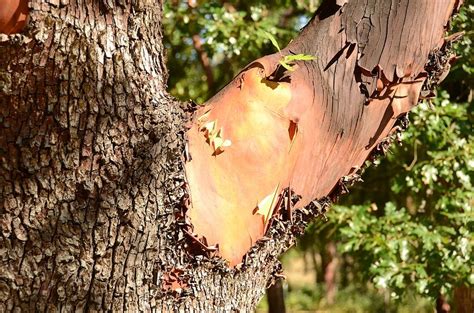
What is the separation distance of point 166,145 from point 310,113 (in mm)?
500

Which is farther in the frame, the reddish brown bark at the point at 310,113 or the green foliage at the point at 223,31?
the green foliage at the point at 223,31

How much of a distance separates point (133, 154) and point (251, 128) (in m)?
0.41

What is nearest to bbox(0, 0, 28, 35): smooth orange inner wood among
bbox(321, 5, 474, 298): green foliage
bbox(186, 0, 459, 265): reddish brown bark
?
bbox(186, 0, 459, 265): reddish brown bark

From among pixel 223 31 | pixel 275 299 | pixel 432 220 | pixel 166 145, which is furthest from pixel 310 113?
pixel 275 299

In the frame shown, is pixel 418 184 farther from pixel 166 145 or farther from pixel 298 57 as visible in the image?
pixel 166 145

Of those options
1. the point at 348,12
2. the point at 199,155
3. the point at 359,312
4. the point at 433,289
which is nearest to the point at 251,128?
the point at 199,155

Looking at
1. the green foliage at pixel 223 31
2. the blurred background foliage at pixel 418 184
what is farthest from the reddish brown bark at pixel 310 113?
the green foliage at pixel 223 31

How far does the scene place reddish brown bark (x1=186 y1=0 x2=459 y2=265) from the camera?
2100 millimetres

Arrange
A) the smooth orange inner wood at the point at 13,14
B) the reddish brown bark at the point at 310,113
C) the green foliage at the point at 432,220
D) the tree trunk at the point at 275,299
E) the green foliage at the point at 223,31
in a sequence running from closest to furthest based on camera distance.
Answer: the smooth orange inner wood at the point at 13,14 < the reddish brown bark at the point at 310,113 < the green foliage at the point at 432,220 < the green foliage at the point at 223,31 < the tree trunk at the point at 275,299

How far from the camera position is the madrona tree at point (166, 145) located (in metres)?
1.77

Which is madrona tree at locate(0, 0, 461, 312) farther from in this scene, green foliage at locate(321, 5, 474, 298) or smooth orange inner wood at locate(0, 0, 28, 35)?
green foliage at locate(321, 5, 474, 298)

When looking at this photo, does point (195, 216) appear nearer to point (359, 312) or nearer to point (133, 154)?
point (133, 154)

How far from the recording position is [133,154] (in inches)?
73.2

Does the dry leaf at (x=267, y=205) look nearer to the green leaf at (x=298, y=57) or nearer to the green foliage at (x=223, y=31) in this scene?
the green leaf at (x=298, y=57)
